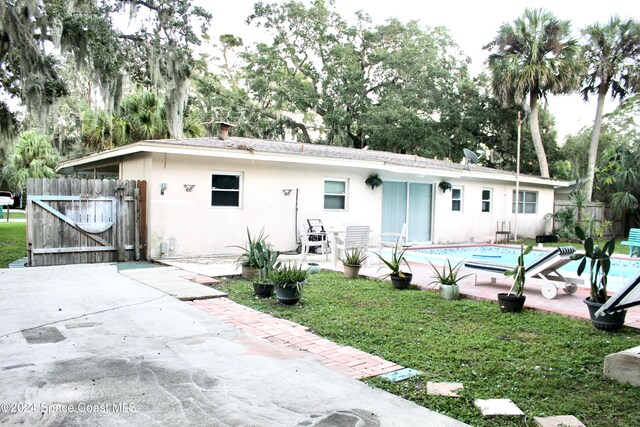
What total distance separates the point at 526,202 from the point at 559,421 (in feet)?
55.8

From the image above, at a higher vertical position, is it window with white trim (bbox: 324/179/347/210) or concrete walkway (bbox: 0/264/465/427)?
window with white trim (bbox: 324/179/347/210)

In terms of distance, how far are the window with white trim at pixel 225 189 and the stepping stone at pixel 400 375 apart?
8464mm

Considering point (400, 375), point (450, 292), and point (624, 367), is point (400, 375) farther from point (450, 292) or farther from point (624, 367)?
point (450, 292)

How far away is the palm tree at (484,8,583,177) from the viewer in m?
21.5

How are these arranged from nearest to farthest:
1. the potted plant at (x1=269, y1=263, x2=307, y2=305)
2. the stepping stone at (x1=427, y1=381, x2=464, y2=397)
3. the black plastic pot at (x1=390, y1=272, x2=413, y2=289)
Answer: the stepping stone at (x1=427, y1=381, x2=464, y2=397), the potted plant at (x1=269, y1=263, x2=307, y2=305), the black plastic pot at (x1=390, y1=272, x2=413, y2=289)

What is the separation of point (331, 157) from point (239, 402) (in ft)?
32.5

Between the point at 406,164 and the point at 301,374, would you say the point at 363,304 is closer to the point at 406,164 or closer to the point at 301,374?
the point at 301,374

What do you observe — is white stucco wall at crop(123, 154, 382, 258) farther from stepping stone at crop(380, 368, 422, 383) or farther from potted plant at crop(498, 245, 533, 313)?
stepping stone at crop(380, 368, 422, 383)

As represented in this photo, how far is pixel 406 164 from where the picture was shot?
1430 centimetres

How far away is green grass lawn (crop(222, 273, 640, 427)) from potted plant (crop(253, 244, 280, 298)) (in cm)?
18

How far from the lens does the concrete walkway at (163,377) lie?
117 inches

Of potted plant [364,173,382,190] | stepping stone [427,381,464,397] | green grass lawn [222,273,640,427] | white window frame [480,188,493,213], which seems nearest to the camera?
green grass lawn [222,273,640,427]

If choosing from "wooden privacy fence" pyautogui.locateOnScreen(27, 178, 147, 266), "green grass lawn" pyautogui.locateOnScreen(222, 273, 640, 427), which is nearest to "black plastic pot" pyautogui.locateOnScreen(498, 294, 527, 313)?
"green grass lawn" pyautogui.locateOnScreen(222, 273, 640, 427)

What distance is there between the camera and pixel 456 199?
16125 mm
